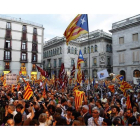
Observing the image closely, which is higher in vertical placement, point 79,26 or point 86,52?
point 86,52

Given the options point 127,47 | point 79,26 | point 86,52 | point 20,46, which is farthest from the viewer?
point 86,52

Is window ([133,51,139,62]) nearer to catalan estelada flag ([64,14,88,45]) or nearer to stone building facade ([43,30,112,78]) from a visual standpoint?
stone building facade ([43,30,112,78])

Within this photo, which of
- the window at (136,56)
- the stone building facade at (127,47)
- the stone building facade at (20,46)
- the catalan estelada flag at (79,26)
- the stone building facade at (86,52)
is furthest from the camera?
the stone building facade at (86,52)

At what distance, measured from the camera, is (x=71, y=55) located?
1706 inches

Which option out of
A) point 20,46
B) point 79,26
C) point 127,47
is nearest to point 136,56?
point 127,47

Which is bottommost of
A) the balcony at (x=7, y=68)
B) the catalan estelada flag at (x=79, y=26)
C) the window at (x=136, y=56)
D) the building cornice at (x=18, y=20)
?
the balcony at (x=7, y=68)

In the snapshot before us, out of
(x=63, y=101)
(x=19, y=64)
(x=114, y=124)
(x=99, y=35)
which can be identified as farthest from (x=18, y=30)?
(x=114, y=124)

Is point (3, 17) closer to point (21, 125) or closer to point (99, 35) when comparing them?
point (99, 35)

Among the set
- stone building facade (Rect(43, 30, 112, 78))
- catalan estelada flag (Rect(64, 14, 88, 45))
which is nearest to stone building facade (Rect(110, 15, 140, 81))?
stone building facade (Rect(43, 30, 112, 78))

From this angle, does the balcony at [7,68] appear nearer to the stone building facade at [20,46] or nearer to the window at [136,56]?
the stone building facade at [20,46]

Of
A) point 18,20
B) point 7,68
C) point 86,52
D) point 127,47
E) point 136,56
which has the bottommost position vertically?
point 7,68

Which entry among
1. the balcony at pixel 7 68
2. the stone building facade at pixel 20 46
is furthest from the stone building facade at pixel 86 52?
the balcony at pixel 7 68

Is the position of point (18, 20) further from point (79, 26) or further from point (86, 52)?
point (79, 26)

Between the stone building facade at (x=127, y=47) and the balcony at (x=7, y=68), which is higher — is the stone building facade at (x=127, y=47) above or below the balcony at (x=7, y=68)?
above
